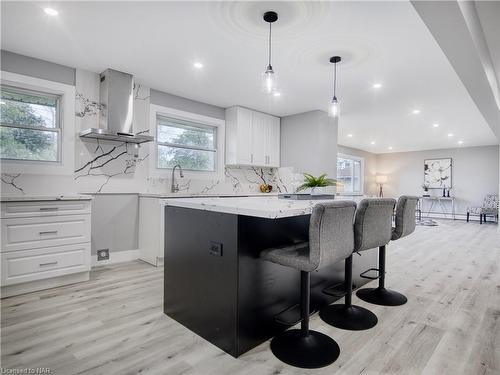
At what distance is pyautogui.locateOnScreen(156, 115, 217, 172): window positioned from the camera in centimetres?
432

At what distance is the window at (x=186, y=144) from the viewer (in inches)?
170

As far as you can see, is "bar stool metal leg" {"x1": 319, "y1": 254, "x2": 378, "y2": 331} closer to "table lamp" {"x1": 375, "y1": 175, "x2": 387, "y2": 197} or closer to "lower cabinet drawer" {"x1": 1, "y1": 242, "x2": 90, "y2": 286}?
"lower cabinet drawer" {"x1": 1, "y1": 242, "x2": 90, "y2": 286}

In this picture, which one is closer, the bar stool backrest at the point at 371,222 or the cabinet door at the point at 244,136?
the bar stool backrest at the point at 371,222

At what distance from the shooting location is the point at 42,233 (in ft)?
8.72

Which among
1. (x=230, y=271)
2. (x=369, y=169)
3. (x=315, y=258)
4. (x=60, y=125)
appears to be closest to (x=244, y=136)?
(x=60, y=125)

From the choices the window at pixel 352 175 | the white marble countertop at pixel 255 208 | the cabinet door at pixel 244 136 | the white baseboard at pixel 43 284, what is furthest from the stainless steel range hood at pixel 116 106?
the window at pixel 352 175

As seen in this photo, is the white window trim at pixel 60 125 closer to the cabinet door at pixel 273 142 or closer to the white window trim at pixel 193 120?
the white window trim at pixel 193 120

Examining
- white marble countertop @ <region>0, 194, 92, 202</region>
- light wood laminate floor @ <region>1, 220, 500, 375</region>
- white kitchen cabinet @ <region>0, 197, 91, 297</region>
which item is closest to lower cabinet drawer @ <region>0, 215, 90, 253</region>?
white kitchen cabinet @ <region>0, 197, 91, 297</region>

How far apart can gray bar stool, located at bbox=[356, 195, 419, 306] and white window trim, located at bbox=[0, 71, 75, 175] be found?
3.52 metres

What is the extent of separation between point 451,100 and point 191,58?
409 cm

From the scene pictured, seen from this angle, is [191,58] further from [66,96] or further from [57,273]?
[57,273]

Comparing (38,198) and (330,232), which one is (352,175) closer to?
(330,232)

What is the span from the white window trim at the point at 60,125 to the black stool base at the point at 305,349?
3042 mm

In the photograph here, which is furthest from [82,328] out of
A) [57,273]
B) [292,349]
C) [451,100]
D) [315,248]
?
[451,100]
